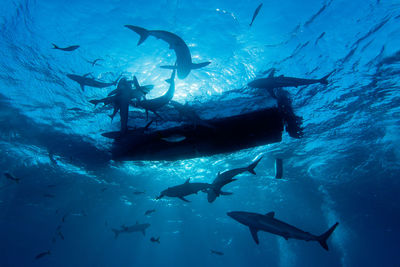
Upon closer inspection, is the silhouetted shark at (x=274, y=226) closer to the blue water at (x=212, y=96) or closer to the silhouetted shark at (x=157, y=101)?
the silhouetted shark at (x=157, y=101)

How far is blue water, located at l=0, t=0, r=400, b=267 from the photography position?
20.8ft

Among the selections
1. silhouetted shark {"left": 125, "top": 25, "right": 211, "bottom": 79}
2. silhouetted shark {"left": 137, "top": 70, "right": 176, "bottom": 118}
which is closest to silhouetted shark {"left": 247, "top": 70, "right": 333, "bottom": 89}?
silhouetted shark {"left": 125, "top": 25, "right": 211, "bottom": 79}

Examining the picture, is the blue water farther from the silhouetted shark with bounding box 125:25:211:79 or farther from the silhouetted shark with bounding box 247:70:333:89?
the silhouetted shark with bounding box 125:25:211:79

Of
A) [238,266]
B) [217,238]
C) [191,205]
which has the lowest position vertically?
[238,266]

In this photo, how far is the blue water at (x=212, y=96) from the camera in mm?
6328

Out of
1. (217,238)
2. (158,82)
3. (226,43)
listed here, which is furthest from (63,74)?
(217,238)

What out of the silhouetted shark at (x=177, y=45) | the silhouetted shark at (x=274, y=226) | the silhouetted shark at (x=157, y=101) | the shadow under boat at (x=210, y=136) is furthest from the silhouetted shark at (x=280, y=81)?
the silhouetted shark at (x=274, y=226)

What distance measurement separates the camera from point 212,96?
9172mm

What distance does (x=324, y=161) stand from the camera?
18531 millimetres

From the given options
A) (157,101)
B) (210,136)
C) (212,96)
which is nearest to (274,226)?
(157,101)

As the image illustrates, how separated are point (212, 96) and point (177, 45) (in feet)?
15.3

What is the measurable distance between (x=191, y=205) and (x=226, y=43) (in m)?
28.8

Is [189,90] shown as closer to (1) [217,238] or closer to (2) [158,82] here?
(2) [158,82]

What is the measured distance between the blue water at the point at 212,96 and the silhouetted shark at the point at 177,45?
1.96 metres
